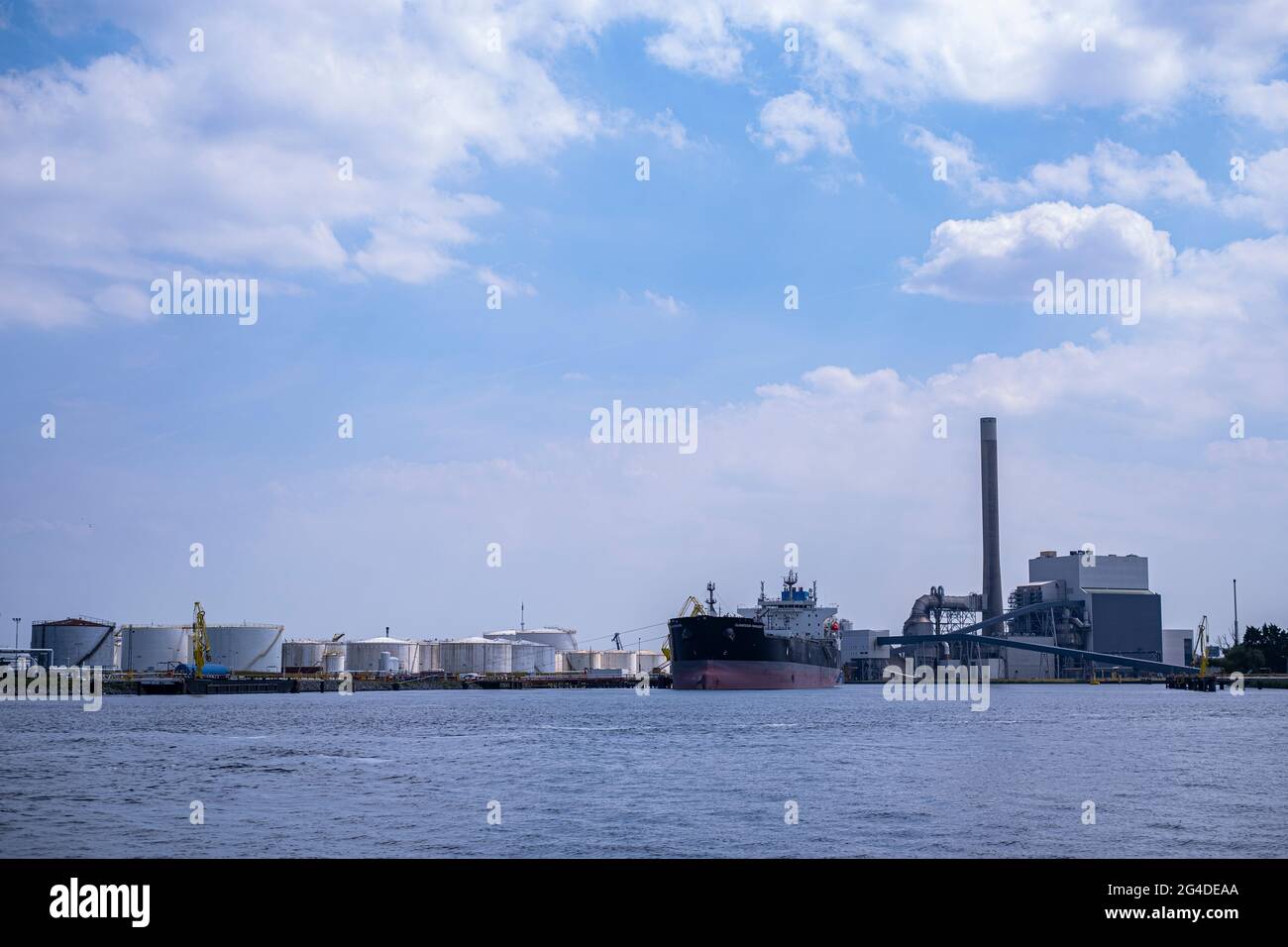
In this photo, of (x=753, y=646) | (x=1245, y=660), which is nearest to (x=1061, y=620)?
(x=1245, y=660)

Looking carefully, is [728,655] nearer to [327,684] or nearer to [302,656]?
[327,684]

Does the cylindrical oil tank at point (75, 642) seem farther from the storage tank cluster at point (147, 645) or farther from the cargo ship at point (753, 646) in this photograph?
the cargo ship at point (753, 646)

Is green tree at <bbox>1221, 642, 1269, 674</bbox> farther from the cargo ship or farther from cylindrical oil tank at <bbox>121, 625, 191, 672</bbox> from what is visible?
cylindrical oil tank at <bbox>121, 625, 191, 672</bbox>

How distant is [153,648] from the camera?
178 meters

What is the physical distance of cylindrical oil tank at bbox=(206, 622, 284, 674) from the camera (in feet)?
583

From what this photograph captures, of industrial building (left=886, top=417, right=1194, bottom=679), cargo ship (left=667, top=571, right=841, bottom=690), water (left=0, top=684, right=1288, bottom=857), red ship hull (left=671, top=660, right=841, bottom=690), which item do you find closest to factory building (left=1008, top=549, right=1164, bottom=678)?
industrial building (left=886, top=417, right=1194, bottom=679)

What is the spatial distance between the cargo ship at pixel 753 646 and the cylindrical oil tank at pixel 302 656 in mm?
79302

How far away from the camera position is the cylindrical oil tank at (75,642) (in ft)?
560

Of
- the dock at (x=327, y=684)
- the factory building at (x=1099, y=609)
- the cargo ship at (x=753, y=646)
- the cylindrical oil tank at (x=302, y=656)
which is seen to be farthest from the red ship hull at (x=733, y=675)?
the cylindrical oil tank at (x=302, y=656)

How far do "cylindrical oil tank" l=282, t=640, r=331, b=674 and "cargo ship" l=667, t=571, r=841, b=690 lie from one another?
79302 mm
